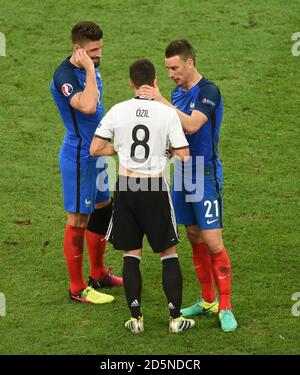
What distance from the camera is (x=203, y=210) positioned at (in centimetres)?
806

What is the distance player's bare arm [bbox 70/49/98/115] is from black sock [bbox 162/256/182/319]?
1379 mm

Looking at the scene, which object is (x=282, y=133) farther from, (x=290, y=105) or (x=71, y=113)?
(x=71, y=113)

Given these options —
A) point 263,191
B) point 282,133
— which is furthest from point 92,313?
point 282,133

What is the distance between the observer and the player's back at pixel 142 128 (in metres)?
7.61

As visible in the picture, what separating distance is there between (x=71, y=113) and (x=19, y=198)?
7.49ft

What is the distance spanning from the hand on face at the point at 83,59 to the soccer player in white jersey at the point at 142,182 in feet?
2.07

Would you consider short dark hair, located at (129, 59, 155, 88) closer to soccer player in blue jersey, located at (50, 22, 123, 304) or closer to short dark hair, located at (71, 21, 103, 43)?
soccer player in blue jersey, located at (50, 22, 123, 304)

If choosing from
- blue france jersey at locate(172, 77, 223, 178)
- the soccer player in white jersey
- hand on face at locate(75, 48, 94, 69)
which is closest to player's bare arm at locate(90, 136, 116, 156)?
the soccer player in white jersey

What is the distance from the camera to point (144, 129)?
761cm

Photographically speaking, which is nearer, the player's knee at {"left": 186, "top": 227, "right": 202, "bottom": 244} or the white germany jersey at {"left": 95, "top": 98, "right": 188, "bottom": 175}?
the white germany jersey at {"left": 95, "top": 98, "right": 188, "bottom": 175}

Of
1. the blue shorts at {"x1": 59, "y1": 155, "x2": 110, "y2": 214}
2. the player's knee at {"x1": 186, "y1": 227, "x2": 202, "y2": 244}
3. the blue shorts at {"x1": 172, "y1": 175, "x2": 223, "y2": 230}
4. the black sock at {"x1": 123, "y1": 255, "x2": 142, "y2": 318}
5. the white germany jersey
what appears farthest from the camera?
the blue shorts at {"x1": 59, "y1": 155, "x2": 110, "y2": 214}

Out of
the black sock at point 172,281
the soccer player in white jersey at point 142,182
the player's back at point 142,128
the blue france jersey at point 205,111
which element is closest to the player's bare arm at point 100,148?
the soccer player in white jersey at point 142,182

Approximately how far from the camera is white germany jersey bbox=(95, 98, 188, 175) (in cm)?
761

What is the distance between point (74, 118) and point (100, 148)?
0.80 meters
